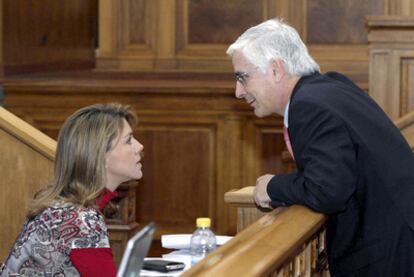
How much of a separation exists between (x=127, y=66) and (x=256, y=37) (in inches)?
266

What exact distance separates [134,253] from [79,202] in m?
1.54

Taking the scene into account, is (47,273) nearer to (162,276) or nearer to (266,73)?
(162,276)

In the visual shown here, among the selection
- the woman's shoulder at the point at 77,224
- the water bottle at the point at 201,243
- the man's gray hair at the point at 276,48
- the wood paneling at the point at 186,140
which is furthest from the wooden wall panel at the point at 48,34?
the man's gray hair at the point at 276,48

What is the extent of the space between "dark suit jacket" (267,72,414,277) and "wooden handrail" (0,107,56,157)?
89.6 inches

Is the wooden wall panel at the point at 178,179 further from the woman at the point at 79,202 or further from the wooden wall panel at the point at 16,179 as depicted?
the woman at the point at 79,202

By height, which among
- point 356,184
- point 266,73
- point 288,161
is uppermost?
point 266,73

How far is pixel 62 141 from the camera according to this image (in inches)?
136

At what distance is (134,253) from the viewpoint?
1.84 meters

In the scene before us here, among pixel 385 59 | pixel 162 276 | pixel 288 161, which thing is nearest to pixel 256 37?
pixel 162 276

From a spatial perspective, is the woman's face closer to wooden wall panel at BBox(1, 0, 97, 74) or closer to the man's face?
the man's face

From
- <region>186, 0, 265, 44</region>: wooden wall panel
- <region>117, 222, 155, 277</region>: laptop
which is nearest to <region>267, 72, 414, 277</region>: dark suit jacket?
<region>117, 222, 155, 277</region>: laptop

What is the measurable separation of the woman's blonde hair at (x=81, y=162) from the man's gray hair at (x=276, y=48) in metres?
0.58

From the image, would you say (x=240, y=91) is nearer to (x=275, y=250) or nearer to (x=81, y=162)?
(x=81, y=162)

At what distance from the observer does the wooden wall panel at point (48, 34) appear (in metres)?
9.50
